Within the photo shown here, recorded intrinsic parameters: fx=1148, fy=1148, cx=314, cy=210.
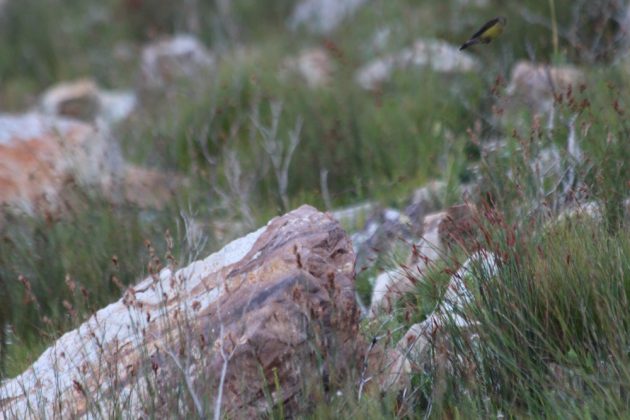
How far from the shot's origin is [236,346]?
2.92 metres

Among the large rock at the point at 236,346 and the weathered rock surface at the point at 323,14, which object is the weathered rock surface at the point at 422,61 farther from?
the large rock at the point at 236,346

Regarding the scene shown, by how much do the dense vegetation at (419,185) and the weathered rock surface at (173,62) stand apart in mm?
243

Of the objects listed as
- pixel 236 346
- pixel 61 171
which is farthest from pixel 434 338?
pixel 61 171

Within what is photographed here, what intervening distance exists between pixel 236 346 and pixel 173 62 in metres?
6.50

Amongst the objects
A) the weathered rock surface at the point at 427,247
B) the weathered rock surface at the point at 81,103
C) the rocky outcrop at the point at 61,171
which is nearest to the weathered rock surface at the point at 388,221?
the weathered rock surface at the point at 427,247

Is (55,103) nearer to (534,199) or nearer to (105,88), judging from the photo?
(105,88)

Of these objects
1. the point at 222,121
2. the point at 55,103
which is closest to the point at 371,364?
the point at 222,121

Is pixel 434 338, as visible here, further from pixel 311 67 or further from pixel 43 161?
pixel 311 67

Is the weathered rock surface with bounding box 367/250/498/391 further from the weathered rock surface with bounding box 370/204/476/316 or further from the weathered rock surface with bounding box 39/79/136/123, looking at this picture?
the weathered rock surface with bounding box 39/79/136/123

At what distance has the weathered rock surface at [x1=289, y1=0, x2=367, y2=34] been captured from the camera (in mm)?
10078

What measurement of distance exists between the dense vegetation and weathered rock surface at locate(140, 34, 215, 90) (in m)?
0.24

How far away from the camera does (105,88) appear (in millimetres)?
11047

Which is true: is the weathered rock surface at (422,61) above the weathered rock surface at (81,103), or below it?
below

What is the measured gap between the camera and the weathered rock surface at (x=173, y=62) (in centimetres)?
845
